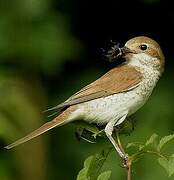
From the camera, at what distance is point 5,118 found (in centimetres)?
655

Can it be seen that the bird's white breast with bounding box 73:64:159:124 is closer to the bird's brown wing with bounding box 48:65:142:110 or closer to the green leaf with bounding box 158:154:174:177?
the bird's brown wing with bounding box 48:65:142:110

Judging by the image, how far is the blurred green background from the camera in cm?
718

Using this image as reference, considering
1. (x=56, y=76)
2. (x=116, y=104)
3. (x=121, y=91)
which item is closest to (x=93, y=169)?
(x=116, y=104)

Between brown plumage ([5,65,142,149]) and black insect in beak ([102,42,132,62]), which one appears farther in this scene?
black insect in beak ([102,42,132,62])

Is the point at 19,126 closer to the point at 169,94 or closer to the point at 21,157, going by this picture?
the point at 21,157

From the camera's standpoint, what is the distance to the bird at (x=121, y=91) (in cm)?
532

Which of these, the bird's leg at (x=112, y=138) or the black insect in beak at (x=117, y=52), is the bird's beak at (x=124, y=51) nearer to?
the black insect in beak at (x=117, y=52)

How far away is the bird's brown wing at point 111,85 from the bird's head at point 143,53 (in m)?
0.08

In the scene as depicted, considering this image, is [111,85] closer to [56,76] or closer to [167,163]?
[167,163]

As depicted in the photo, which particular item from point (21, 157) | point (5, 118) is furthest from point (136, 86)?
point (21, 157)

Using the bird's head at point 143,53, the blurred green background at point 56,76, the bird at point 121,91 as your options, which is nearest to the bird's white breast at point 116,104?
the bird at point 121,91

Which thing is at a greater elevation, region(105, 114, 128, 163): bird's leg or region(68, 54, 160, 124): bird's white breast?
region(68, 54, 160, 124): bird's white breast

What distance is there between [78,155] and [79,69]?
3.04 ft

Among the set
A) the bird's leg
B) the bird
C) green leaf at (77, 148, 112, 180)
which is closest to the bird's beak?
the bird
